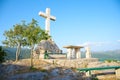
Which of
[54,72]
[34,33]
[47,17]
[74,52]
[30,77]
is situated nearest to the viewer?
[30,77]

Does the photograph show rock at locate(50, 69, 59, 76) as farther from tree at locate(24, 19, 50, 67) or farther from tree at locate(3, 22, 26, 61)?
tree at locate(3, 22, 26, 61)

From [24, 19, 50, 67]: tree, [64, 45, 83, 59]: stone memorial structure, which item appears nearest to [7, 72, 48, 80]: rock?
[24, 19, 50, 67]: tree

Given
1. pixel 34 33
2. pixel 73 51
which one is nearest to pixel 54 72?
pixel 34 33

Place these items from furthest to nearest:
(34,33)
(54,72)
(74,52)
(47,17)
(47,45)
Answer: (74,52), (47,17), (47,45), (34,33), (54,72)

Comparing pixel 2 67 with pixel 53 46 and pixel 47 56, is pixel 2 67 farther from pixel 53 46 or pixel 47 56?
pixel 53 46

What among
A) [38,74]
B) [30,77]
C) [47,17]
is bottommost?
[30,77]

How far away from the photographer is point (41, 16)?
27.9m

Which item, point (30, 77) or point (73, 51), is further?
point (73, 51)

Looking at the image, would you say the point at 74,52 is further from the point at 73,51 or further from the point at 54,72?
the point at 54,72

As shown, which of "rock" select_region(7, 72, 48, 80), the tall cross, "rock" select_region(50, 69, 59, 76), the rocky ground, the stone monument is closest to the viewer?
"rock" select_region(7, 72, 48, 80)

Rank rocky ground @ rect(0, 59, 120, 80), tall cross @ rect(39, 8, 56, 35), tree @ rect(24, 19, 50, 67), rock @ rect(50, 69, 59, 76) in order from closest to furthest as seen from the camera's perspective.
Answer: rocky ground @ rect(0, 59, 120, 80) → rock @ rect(50, 69, 59, 76) → tree @ rect(24, 19, 50, 67) → tall cross @ rect(39, 8, 56, 35)

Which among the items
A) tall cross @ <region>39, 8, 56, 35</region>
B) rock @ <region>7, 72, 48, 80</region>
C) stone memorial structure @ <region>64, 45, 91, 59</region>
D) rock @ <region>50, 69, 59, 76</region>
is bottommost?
rock @ <region>7, 72, 48, 80</region>

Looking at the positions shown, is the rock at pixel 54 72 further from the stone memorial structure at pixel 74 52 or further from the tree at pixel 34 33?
the stone memorial structure at pixel 74 52

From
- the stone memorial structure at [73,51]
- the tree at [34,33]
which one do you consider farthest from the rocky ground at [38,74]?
the stone memorial structure at [73,51]
